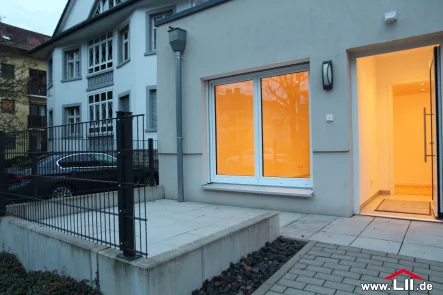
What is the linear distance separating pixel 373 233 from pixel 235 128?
3650mm

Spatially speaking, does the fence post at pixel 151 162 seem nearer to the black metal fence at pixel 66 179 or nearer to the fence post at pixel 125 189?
the black metal fence at pixel 66 179

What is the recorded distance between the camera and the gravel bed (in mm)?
3207

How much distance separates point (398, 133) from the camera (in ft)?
29.3

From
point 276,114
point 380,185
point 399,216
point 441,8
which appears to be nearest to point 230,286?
point 399,216

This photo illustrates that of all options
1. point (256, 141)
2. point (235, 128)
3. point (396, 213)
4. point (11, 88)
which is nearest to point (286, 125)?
point (256, 141)

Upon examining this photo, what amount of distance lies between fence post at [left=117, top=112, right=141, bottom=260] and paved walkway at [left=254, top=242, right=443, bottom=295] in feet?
4.13

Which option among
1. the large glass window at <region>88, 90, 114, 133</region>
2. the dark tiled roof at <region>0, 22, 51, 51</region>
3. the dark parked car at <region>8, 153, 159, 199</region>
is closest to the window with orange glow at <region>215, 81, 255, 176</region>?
the dark parked car at <region>8, 153, 159, 199</region>

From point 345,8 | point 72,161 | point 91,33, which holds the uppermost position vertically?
point 91,33

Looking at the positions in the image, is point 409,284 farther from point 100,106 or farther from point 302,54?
point 100,106

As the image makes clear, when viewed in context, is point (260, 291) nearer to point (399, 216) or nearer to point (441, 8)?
point (399, 216)

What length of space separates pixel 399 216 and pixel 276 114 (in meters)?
2.94

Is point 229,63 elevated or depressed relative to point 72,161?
elevated

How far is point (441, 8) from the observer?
15.7 feet

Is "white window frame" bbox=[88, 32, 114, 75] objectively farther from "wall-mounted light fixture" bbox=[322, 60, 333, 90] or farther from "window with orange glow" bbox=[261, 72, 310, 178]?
"wall-mounted light fixture" bbox=[322, 60, 333, 90]
